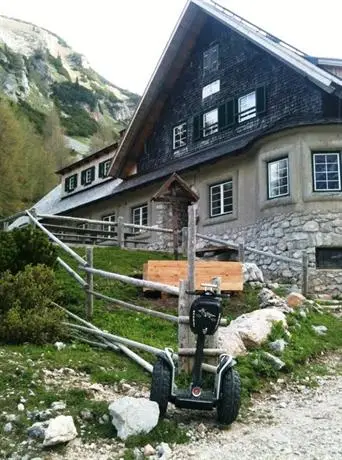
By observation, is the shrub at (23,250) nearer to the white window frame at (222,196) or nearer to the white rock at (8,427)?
the white rock at (8,427)

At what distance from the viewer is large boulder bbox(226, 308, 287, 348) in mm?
7555

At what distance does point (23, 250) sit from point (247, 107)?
1241 centimetres

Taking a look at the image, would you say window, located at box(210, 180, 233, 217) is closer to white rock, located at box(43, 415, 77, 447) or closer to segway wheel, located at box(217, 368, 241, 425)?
segway wheel, located at box(217, 368, 241, 425)

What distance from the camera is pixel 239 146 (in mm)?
17594

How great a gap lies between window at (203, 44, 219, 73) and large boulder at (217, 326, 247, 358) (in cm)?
1604

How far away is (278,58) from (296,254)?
7.09 metres

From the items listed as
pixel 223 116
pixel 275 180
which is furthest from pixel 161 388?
pixel 223 116

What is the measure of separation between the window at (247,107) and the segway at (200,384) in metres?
14.9

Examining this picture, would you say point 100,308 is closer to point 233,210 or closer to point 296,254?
point 296,254

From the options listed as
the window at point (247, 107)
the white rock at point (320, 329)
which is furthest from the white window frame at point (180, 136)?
the white rock at point (320, 329)

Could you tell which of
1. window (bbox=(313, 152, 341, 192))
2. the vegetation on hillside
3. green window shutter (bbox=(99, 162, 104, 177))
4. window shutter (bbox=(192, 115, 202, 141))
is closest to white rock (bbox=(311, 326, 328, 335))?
window (bbox=(313, 152, 341, 192))

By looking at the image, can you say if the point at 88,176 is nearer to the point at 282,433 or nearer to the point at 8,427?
the point at 8,427

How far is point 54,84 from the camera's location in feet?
340

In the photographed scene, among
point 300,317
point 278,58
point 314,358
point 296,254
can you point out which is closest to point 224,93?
point 278,58
